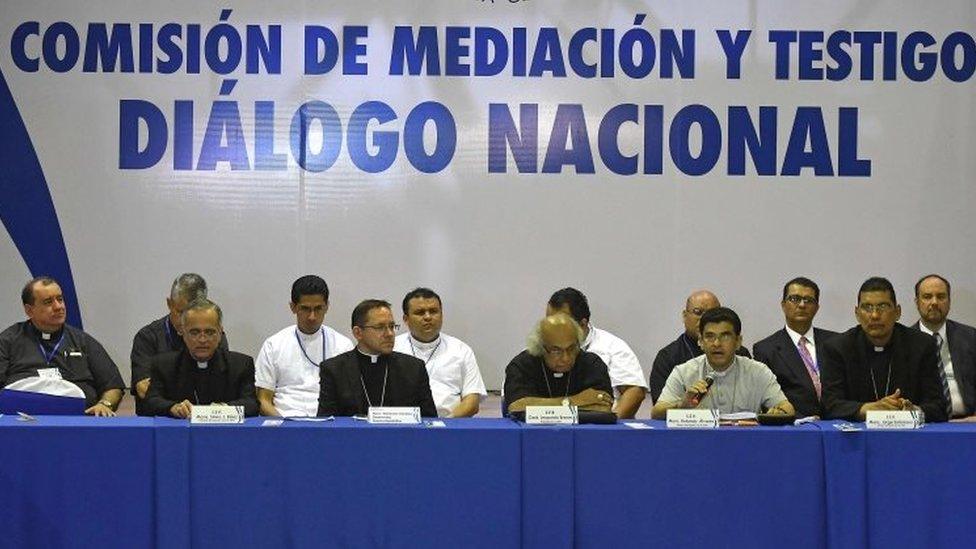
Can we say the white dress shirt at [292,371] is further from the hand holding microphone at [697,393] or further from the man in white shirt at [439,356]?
the hand holding microphone at [697,393]

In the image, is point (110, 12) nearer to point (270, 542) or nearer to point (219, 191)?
point (219, 191)

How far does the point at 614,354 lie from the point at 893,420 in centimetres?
188

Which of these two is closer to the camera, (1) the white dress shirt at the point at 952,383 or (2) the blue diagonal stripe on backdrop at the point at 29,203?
(1) the white dress shirt at the point at 952,383

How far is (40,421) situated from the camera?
4090 millimetres

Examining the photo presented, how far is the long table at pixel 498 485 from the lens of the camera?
3967mm

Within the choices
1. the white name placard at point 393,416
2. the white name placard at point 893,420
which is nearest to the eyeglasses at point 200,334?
the white name placard at point 393,416

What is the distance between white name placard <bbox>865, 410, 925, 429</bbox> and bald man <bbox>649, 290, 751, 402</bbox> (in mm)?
1580

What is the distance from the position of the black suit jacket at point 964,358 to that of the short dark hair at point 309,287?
8.43 feet

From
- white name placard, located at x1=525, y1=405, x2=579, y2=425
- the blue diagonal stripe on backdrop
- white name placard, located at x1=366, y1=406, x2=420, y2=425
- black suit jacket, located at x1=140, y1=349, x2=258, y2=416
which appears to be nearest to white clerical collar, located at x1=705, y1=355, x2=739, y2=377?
white name placard, located at x1=525, y1=405, x2=579, y2=425

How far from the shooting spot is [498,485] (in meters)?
3.97

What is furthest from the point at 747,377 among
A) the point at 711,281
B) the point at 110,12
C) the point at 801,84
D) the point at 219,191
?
the point at 110,12

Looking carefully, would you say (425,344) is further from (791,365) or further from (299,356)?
(791,365)

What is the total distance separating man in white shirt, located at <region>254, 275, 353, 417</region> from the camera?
568cm

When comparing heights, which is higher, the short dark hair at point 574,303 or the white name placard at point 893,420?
the short dark hair at point 574,303
